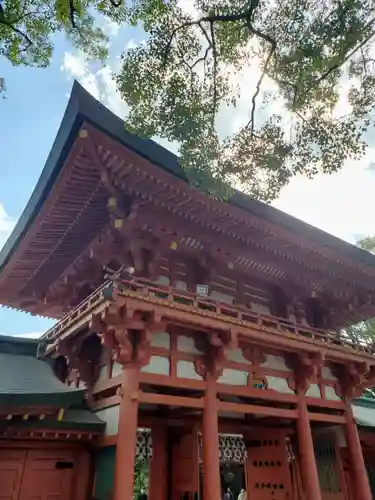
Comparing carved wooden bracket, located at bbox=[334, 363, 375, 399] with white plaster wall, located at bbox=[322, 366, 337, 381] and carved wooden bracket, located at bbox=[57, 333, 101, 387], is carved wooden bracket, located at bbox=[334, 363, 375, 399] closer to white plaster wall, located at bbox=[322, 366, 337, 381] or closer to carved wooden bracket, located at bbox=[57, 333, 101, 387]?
white plaster wall, located at bbox=[322, 366, 337, 381]

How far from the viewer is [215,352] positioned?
8.23m

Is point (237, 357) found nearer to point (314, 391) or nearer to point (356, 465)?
point (314, 391)

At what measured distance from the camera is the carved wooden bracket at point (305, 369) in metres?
9.60

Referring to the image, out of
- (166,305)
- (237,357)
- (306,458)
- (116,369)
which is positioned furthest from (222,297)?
(306,458)

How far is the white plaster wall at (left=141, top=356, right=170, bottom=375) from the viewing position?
7645 millimetres

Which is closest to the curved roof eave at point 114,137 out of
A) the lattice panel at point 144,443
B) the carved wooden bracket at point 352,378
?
the carved wooden bracket at point 352,378

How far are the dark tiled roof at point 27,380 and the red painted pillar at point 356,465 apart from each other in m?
7.49

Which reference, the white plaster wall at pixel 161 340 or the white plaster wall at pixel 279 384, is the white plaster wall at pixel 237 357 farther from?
the white plaster wall at pixel 161 340

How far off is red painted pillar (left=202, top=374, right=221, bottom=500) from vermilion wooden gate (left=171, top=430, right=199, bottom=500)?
50.3 inches

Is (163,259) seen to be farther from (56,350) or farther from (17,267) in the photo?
(17,267)

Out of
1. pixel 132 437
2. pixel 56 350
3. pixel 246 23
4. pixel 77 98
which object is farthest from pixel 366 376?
pixel 77 98

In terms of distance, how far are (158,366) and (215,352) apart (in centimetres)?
126

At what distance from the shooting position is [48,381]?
8.73 meters

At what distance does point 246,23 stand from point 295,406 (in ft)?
28.1
